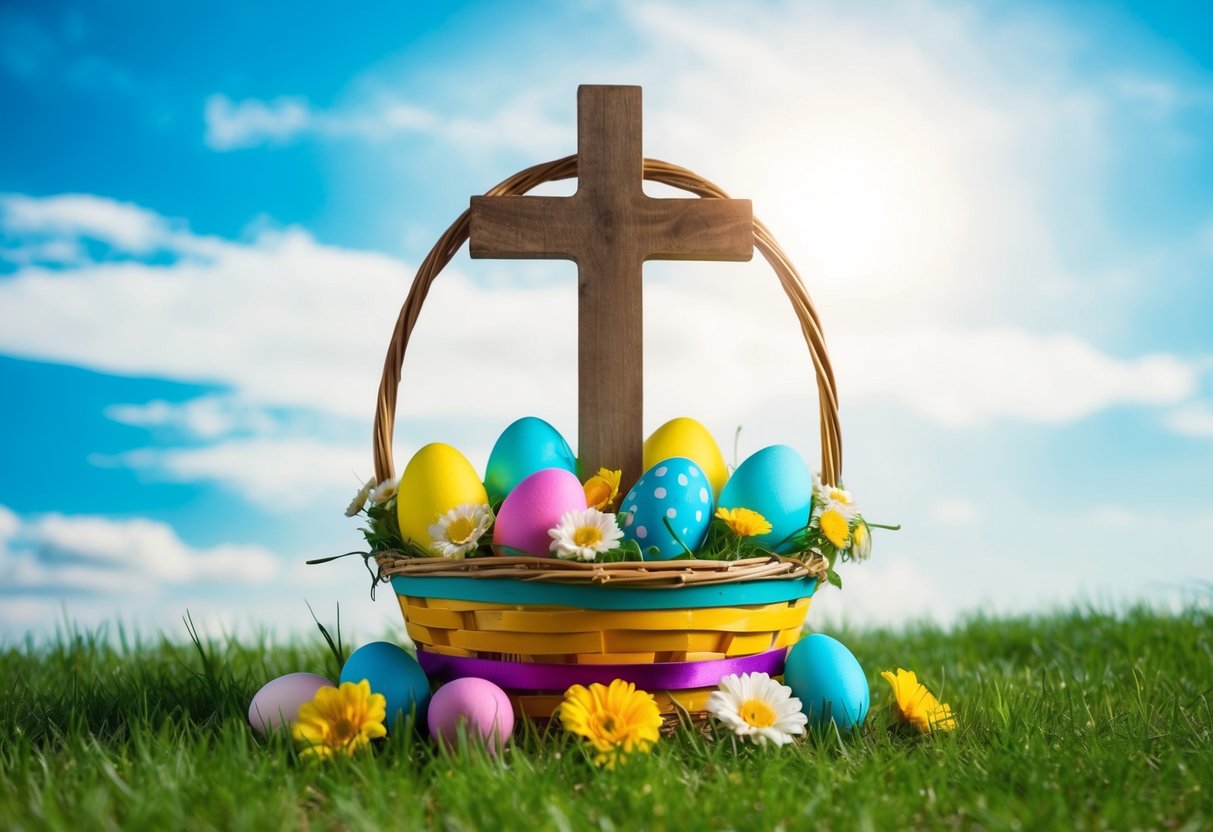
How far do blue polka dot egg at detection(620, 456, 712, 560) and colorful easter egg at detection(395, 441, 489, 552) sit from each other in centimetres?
38

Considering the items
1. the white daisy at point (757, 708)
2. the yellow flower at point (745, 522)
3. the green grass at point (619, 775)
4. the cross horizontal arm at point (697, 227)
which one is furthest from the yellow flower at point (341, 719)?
the cross horizontal arm at point (697, 227)

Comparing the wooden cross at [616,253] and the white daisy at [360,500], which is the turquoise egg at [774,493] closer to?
the wooden cross at [616,253]

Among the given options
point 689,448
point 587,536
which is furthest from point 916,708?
point 587,536

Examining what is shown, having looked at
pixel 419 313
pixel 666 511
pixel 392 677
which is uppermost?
pixel 419 313

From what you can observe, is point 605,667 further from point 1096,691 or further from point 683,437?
point 1096,691

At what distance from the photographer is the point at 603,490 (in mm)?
2445

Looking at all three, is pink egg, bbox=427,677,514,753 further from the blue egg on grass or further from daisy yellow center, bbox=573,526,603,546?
daisy yellow center, bbox=573,526,603,546

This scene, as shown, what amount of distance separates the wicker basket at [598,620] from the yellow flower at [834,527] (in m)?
0.09

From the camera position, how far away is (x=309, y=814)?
181 cm

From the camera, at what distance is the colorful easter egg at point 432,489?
234 cm

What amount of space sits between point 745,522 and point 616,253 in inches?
32.6

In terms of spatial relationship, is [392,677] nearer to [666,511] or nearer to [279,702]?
[279,702]

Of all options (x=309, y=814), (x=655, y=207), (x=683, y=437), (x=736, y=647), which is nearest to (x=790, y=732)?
(x=736, y=647)

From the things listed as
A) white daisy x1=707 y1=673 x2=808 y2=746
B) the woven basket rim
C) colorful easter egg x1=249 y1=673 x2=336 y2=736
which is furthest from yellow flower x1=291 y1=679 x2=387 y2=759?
white daisy x1=707 y1=673 x2=808 y2=746
